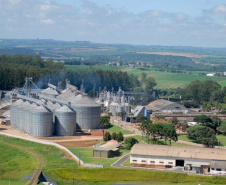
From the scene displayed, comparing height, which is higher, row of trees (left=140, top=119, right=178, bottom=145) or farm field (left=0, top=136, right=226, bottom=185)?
row of trees (left=140, top=119, right=178, bottom=145)

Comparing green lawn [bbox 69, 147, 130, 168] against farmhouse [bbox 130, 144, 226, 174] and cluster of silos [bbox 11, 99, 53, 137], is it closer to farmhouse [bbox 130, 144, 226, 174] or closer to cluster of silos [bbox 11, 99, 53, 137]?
farmhouse [bbox 130, 144, 226, 174]

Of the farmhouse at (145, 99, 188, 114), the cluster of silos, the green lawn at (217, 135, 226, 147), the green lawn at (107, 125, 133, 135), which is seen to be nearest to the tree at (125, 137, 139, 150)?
the green lawn at (107, 125, 133, 135)

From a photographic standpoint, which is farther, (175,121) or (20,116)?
(175,121)

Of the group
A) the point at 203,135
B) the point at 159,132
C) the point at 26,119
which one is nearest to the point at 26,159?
the point at 159,132

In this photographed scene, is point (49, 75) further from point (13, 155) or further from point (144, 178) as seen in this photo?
point (144, 178)

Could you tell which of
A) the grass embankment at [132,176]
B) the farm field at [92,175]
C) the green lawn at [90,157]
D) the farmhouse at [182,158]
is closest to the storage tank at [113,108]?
the green lawn at [90,157]

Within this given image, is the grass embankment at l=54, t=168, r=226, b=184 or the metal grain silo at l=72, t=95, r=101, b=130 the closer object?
the grass embankment at l=54, t=168, r=226, b=184

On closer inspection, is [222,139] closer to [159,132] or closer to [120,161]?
[159,132]
